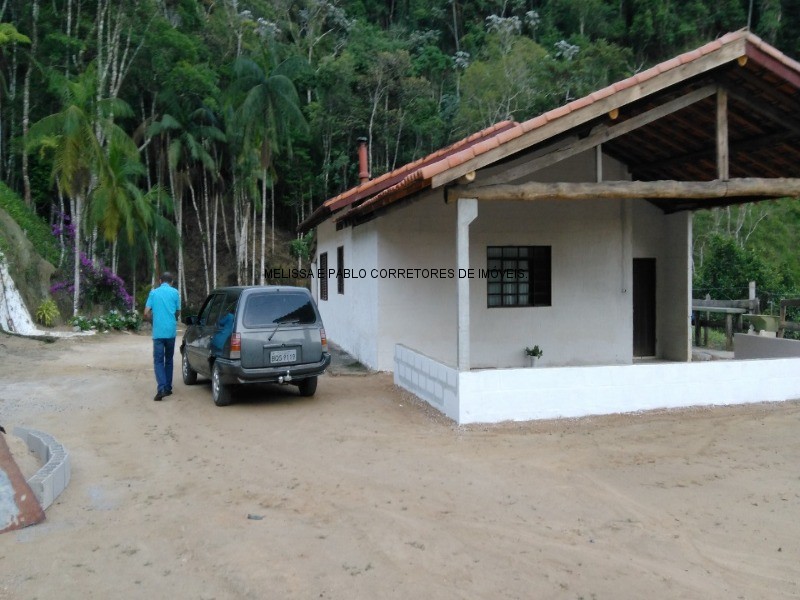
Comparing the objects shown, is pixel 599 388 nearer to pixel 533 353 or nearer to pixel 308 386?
pixel 533 353

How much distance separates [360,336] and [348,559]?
28.5 feet

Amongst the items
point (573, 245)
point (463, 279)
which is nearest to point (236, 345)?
point (463, 279)

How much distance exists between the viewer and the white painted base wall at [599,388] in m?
7.75

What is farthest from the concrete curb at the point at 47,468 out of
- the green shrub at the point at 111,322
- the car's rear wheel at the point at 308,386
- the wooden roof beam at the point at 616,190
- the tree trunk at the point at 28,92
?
the tree trunk at the point at 28,92

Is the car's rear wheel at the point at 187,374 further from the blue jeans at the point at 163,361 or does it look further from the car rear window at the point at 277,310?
the car rear window at the point at 277,310

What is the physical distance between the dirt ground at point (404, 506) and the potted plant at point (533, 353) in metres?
3.84

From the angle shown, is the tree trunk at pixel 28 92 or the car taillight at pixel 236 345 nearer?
the car taillight at pixel 236 345

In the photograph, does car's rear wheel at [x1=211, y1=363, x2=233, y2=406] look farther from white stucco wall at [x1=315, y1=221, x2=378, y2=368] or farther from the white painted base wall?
white stucco wall at [x1=315, y1=221, x2=378, y2=368]

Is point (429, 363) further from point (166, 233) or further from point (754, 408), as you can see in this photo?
point (166, 233)

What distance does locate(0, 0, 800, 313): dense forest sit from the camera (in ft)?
72.4

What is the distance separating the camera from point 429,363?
28.8ft

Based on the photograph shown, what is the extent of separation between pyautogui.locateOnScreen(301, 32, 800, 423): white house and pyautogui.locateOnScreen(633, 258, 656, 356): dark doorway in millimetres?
29

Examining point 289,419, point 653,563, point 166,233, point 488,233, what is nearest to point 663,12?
point 166,233

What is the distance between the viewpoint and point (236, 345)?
28.0ft
